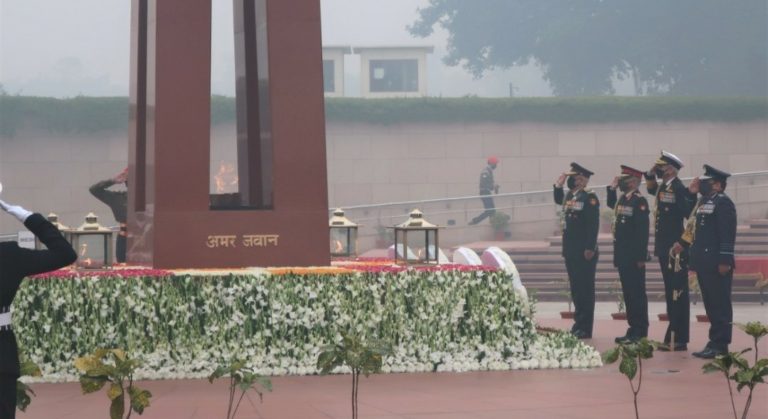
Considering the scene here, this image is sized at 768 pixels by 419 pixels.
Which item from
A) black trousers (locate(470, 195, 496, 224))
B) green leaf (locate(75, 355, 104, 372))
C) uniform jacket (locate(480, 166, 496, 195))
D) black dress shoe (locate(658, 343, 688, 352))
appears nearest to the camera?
green leaf (locate(75, 355, 104, 372))

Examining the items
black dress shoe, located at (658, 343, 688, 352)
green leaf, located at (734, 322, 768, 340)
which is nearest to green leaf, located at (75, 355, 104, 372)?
green leaf, located at (734, 322, 768, 340)

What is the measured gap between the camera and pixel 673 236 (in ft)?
37.2

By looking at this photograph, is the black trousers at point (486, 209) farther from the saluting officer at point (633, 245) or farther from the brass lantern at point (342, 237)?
the saluting officer at point (633, 245)

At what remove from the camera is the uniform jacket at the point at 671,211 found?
11.3 m

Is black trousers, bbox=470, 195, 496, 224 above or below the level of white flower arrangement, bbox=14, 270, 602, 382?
above

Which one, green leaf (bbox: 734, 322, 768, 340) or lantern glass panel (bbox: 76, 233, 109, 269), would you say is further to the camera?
lantern glass panel (bbox: 76, 233, 109, 269)

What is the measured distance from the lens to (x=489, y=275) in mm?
9836

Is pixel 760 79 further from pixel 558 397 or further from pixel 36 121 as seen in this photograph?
pixel 558 397

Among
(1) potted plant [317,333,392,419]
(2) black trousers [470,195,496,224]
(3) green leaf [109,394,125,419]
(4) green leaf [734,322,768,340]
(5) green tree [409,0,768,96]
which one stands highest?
(5) green tree [409,0,768,96]

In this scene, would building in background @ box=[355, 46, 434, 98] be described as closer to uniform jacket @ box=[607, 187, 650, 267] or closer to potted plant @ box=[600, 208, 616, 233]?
potted plant @ box=[600, 208, 616, 233]

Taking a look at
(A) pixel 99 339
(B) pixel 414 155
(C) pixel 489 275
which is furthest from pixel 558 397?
(B) pixel 414 155

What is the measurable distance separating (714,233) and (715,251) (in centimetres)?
15

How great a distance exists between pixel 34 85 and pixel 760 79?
54012 millimetres

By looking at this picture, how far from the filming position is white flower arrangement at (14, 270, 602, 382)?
8.93 m
